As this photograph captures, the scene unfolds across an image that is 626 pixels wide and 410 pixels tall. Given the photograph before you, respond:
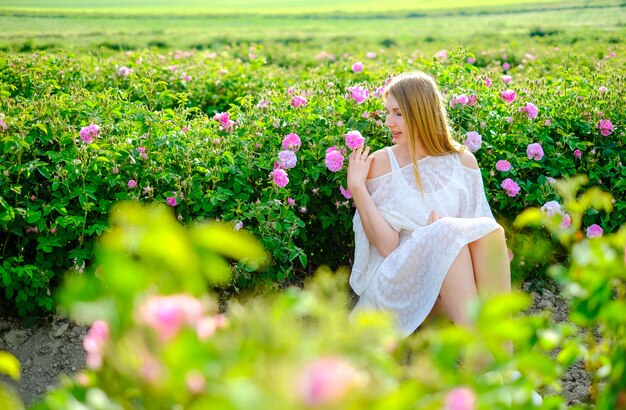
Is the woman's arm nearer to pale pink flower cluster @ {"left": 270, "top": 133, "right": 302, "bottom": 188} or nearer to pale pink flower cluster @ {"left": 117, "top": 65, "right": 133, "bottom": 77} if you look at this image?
pale pink flower cluster @ {"left": 270, "top": 133, "right": 302, "bottom": 188}

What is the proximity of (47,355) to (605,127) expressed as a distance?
3077 mm

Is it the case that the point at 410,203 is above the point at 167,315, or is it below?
below

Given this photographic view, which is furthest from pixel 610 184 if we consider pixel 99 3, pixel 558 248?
pixel 99 3

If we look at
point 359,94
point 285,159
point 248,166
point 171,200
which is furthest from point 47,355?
point 359,94

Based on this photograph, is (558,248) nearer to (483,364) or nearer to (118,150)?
(483,364)

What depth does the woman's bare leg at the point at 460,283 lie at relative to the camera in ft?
9.20

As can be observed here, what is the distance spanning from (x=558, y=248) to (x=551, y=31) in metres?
10.3

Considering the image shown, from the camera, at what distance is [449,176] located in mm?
3340

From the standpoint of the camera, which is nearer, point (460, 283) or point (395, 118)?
point (460, 283)

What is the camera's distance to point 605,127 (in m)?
4.06

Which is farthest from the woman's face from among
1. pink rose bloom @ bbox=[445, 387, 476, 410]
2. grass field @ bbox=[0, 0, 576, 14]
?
grass field @ bbox=[0, 0, 576, 14]

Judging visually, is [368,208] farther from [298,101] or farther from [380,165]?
[298,101]

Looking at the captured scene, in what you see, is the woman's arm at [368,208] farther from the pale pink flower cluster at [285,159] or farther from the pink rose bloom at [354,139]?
the pale pink flower cluster at [285,159]

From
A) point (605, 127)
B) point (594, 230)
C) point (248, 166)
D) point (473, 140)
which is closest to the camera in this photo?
point (248, 166)
